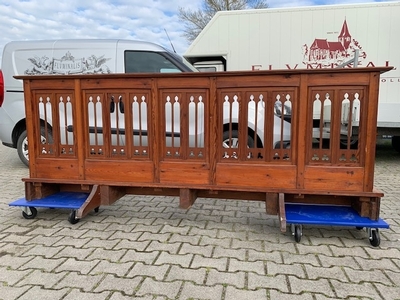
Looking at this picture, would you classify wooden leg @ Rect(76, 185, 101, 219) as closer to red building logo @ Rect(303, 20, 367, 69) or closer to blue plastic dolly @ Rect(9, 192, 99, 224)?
blue plastic dolly @ Rect(9, 192, 99, 224)

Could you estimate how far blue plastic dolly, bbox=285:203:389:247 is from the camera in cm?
280

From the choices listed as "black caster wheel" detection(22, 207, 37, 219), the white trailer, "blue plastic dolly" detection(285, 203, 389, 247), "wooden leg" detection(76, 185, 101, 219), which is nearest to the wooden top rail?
"wooden leg" detection(76, 185, 101, 219)

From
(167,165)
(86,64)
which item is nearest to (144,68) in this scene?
(86,64)

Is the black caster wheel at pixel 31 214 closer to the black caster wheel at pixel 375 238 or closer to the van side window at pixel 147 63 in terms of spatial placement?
the van side window at pixel 147 63

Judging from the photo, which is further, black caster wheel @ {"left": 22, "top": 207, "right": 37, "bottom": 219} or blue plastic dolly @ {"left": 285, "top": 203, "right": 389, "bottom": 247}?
black caster wheel @ {"left": 22, "top": 207, "right": 37, "bottom": 219}

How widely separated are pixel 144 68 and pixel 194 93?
9.17ft

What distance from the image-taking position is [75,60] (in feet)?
19.0

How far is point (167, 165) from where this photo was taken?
130 inches

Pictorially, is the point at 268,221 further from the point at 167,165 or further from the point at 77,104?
the point at 77,104

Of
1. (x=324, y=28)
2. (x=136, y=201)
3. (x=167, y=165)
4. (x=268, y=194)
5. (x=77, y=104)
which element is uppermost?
(x=324, y=28)

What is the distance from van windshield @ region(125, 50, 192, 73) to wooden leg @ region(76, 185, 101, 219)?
2.84 metres

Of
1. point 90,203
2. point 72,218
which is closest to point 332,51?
point 90,203

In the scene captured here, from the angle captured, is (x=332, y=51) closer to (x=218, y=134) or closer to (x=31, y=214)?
(x=218, y=134)

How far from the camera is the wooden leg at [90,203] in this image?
3236 mm
